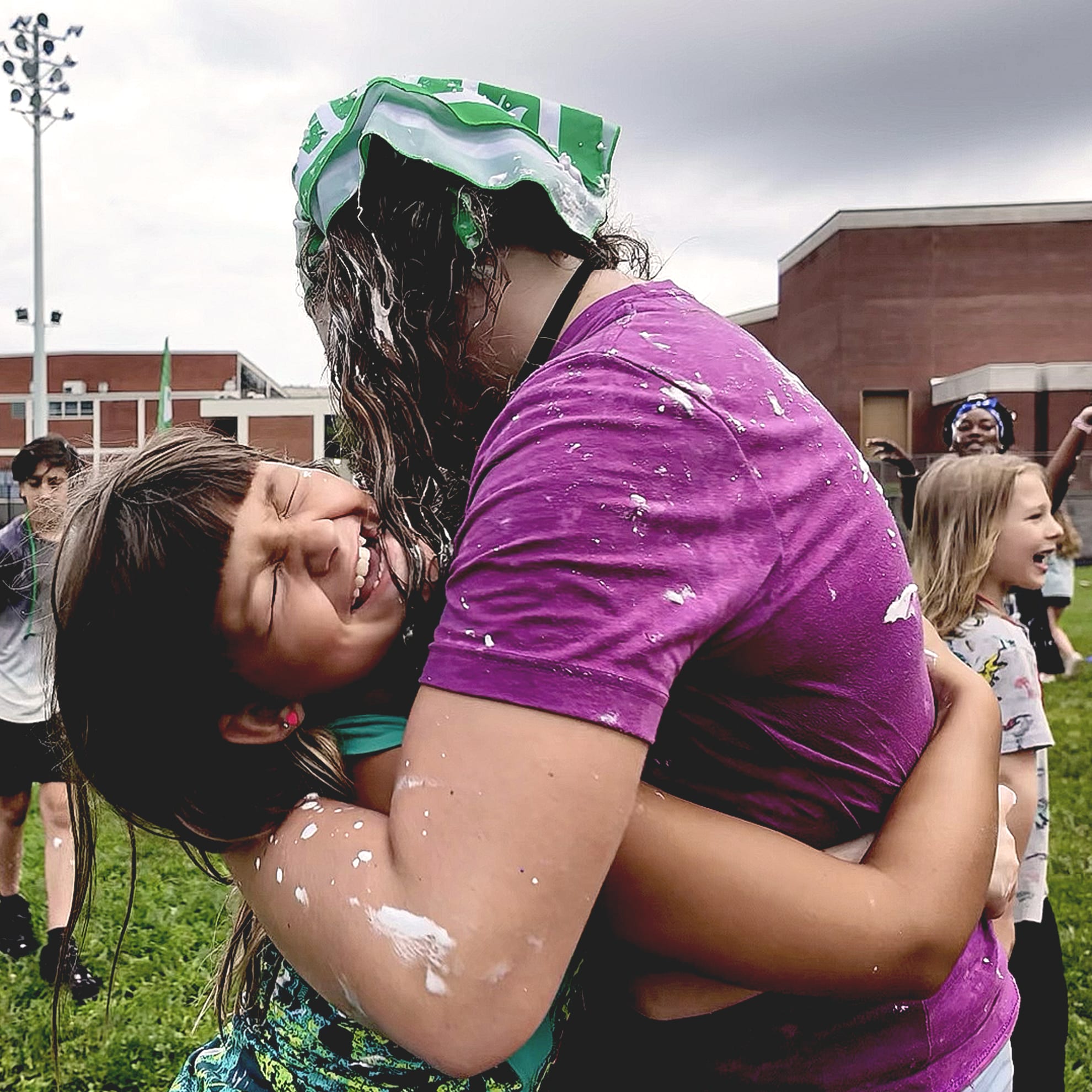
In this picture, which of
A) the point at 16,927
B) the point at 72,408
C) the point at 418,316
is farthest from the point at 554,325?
the point at 72,408

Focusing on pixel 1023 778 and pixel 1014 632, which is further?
pixel 1014 632

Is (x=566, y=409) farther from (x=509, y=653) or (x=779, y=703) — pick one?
(x=779, y=703)

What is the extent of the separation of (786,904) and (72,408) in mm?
54222

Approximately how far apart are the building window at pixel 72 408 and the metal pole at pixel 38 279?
2460 centimetres

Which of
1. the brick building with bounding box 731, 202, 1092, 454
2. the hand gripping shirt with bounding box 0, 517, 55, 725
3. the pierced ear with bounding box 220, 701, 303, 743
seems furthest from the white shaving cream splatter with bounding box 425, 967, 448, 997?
the brick building with bounding box 731, 202, 1092, 454

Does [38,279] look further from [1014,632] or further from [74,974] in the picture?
[1014,632]

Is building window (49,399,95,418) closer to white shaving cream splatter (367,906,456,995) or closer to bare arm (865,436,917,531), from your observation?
bare arm (865,436,917,531)

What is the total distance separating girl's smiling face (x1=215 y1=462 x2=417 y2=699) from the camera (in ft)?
4.13

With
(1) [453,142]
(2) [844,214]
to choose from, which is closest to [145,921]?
(1) [453,142]

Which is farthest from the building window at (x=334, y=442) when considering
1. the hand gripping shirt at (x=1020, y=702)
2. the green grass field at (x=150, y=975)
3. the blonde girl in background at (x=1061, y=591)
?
the blonde girl in background at (x=1061, y=591)

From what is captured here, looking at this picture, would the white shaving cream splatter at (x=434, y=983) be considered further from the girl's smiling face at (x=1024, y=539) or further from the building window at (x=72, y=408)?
the building window at (x=72, y=408)

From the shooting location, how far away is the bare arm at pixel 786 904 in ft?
3.54

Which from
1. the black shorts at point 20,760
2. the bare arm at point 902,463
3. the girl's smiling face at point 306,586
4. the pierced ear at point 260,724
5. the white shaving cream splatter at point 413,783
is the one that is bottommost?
the black shorts at point 20,760

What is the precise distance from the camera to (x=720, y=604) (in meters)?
1.00
